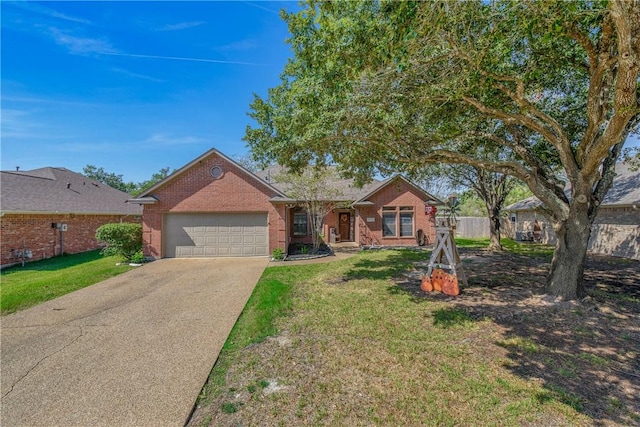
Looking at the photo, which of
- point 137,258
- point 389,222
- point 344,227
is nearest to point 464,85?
point 389,222

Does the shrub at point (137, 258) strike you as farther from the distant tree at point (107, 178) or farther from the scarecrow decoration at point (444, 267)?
the distant tree at point (107, 178)

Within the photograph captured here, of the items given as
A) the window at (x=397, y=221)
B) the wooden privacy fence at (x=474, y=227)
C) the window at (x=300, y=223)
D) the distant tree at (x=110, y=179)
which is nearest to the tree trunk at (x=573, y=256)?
the window at (x=397, y=221)

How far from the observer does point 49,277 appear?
9875mm

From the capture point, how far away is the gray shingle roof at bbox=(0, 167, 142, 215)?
513 inches

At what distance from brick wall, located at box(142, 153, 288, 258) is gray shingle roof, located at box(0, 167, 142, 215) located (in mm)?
5226

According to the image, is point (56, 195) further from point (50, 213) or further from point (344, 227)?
point (344, 227)

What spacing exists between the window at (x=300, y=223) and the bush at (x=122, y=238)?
8.91m

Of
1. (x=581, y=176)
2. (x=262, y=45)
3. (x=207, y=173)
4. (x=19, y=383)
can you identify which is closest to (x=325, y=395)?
(x=19, y=383)

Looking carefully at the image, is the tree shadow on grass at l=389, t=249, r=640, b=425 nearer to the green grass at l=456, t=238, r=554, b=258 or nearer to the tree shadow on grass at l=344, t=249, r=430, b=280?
the tree shadow on grass at l=344, t=249, r=430, b=280

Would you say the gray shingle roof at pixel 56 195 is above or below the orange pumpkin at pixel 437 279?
above

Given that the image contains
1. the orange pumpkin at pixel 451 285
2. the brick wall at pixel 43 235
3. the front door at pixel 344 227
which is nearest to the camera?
the orange pumpkin at pixel 451 285

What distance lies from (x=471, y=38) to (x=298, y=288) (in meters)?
7.12

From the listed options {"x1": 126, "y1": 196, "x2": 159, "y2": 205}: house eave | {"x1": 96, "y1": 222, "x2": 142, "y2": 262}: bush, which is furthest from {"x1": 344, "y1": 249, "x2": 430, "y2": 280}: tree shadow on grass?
{"x1": 96, "y1": 222, "x2": 142, "y2": 262}: bush

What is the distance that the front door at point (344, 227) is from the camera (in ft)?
66.4
